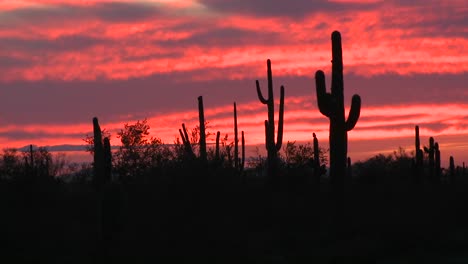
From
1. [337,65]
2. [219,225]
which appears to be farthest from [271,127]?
[219,225]

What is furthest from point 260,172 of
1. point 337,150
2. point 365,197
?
point 337,150

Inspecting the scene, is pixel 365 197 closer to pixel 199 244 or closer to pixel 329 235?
pixel 329 235

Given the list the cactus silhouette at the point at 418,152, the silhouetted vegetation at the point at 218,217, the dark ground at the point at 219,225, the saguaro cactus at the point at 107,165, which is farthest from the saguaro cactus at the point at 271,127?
the saguaro cactus at the point at 107,165

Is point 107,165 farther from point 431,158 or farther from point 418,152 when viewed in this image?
point 431,158

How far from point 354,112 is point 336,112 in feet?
2.88

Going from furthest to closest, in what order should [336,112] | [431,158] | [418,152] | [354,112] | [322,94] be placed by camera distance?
[431,158] < [418,152] < [336,112] < [322,94] < [354,112]

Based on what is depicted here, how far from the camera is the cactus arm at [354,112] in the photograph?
24.8 m

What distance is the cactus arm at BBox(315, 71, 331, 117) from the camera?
25.3m

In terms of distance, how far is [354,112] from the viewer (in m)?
25.2

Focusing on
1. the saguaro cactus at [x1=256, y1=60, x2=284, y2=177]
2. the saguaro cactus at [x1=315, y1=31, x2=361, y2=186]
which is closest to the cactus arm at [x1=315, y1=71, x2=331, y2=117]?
the saguaro cactus at [x1=315, y1=31, x2=361, y2=186]

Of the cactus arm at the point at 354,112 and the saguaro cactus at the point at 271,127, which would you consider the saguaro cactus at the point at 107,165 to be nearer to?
the cactus arm at the point at 354,112

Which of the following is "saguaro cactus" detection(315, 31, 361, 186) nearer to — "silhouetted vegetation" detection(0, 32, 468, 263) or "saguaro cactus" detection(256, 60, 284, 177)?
"silhouetted vegetation" detection(0, 32, 468, 263)

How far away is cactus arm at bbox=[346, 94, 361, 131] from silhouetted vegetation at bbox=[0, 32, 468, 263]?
0.04 m

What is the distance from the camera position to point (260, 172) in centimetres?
5322
